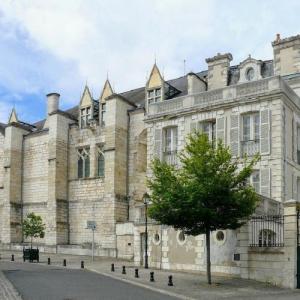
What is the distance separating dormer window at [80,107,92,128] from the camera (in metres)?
40.3

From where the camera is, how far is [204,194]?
17250mm

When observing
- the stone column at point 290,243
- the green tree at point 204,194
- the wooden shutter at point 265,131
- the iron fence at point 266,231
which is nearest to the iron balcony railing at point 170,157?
the wooden shutter at point 265,131

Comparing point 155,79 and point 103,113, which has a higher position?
point 155,79

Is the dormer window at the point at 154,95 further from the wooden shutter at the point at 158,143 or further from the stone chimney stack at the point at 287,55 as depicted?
the stone chimney stack at the point at 287,55

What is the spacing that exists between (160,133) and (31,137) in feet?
56.8

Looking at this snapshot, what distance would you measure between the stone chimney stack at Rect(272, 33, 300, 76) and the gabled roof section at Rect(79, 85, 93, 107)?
50.2 feet

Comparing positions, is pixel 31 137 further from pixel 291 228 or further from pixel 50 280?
pixel 291 228

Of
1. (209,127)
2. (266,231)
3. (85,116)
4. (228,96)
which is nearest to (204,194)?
(266,231)

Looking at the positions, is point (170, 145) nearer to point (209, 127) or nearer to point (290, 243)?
point (209, 127)

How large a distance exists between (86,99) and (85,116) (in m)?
1.31

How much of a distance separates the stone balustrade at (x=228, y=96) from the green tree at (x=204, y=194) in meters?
9.04

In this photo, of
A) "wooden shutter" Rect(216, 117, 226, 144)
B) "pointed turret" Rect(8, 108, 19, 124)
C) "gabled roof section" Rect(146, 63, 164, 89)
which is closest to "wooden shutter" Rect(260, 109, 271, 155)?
"wooden shutter" Rect(216, 117, 226, 144)

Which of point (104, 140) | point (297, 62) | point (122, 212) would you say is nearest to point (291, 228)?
point (297, 62)

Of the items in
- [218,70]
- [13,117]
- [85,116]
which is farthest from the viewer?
[13,117]
